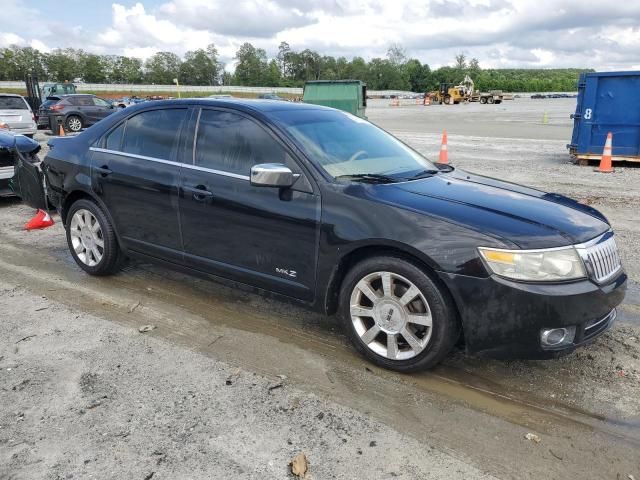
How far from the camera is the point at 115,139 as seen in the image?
15.6 ft

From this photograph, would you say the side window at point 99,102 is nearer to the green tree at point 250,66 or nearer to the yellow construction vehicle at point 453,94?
the yellow construction vehicle at point 453,94

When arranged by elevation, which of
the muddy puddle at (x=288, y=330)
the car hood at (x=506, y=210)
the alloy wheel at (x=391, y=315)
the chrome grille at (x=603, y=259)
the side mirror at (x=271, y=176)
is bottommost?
the muddy puddle at (x=288, y=330)

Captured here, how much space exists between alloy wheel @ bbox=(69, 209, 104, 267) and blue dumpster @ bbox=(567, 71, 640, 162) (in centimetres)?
1096

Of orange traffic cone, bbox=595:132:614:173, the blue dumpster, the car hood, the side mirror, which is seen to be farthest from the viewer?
the blue dumpster

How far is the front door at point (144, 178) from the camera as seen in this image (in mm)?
4293

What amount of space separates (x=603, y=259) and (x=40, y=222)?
21.3 feet

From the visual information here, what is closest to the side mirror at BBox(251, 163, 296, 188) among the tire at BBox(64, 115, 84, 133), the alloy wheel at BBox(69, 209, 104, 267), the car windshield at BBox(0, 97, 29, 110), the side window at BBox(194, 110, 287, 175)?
the side window at BBox(194, 110, 287, 175)

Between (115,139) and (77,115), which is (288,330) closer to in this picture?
(115,139)

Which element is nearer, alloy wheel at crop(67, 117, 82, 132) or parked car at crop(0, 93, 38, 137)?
parked car at crop(0, 93, 38, 137)

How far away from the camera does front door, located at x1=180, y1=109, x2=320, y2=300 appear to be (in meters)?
3.59

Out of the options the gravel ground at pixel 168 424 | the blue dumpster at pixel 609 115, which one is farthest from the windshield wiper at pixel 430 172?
the blue dumpster at pixel 609 115

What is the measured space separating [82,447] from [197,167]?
2.15 metres

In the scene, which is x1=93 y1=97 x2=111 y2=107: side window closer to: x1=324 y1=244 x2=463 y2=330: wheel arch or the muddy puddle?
the muddy puddle

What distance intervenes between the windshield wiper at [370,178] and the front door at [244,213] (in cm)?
30
